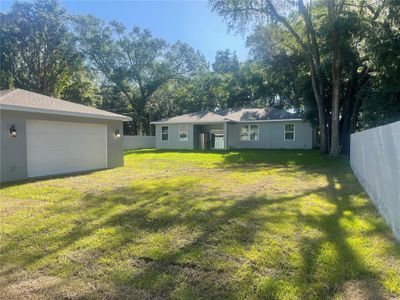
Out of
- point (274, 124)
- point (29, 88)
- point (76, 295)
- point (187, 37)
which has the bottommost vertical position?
point (76, 295)

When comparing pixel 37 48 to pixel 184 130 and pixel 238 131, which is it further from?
pixel 238 131

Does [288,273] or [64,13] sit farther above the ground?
[64,13]

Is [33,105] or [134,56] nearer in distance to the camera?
[33,105]

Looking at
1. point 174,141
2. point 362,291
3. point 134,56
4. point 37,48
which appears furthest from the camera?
point 134,56

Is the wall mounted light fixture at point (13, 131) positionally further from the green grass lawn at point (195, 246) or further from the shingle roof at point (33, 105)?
the green grass lawn at point (195, 246)

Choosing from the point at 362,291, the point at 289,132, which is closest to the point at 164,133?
the point at 289,132

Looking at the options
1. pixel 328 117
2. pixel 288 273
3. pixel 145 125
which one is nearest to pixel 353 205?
pixel 288 273

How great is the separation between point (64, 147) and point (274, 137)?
55.4 feet

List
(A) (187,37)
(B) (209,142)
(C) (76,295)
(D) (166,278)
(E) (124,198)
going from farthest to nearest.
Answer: (A) (187,37), (B) (209,142), (E) (124,198), (D) (166,278), (C) (76,295)

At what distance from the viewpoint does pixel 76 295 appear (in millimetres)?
2902

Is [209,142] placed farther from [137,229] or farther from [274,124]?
[137,229]

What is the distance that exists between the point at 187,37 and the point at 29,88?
1542 cm

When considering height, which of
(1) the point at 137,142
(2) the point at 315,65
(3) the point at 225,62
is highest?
(3) the point at 225,62

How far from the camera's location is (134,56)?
3180 cm
